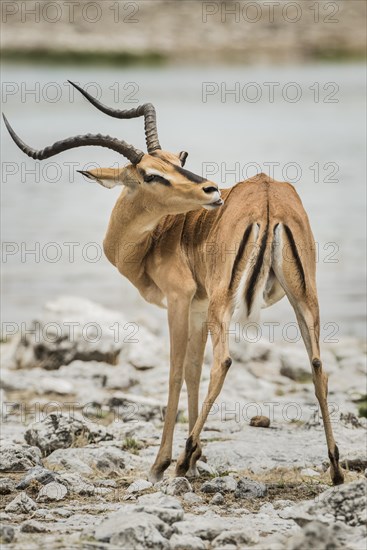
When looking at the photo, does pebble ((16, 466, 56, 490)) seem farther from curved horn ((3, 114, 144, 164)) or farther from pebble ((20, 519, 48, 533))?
curved horn ((3, 114, 144, 164))

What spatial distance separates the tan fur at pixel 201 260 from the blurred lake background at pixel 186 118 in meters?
6.94

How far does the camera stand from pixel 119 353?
1573 cm

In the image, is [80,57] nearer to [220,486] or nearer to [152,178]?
[152,178]

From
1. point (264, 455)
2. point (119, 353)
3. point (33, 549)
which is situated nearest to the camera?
point (33, 549)

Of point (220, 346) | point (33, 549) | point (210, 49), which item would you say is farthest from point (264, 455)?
point (210, 49)

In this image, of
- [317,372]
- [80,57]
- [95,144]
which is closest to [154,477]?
[317,372]

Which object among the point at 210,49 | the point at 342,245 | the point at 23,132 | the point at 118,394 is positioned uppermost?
the point at 210,49

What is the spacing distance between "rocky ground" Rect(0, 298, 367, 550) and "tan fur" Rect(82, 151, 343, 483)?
0.55m

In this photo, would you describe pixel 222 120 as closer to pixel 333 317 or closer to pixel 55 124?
pixel 55 124

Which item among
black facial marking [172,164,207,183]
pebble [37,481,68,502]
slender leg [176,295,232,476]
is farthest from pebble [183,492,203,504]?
black facial marking [172,164,207,183]

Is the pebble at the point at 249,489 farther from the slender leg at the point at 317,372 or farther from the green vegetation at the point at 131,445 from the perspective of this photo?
the green vegetation at the point at 131,445

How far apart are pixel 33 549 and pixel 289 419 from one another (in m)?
5.58

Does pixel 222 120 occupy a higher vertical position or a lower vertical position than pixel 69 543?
higher

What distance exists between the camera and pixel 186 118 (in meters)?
46.8
